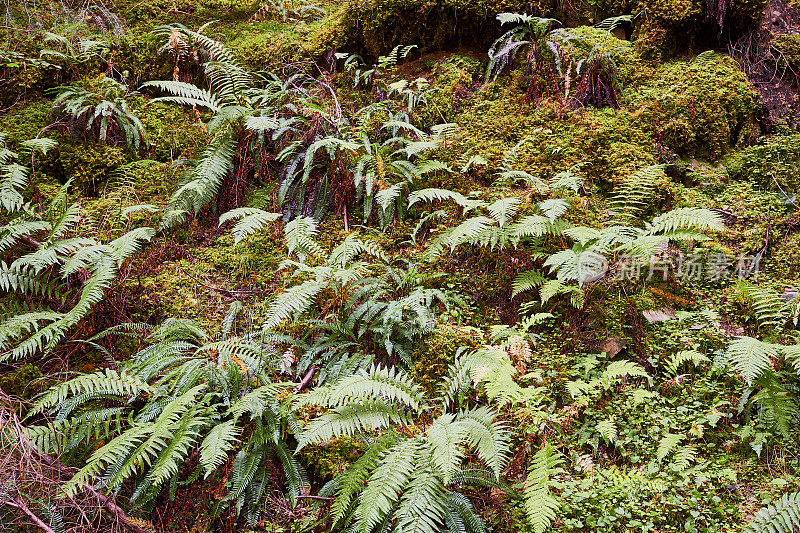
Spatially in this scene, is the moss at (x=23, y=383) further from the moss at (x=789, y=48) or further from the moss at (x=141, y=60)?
the moss at (x=789, y=48)

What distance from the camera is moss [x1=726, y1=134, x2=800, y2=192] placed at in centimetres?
479

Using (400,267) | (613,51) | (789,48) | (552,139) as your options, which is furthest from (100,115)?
(789,48)

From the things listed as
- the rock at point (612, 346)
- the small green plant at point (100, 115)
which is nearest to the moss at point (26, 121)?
the small green plant at point (100, 115)

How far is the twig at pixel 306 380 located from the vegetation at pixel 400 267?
0.07 ft

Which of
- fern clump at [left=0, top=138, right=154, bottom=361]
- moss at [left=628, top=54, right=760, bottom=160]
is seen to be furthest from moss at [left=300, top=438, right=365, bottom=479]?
moss at [left=628, top=54, right=760, bottom=160]

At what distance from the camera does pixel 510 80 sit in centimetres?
593

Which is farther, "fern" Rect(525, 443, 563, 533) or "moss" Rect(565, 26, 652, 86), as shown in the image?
"moss" Rect(565, 26, 652, 86)

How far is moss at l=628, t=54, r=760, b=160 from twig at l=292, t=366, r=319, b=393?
13.2 feet

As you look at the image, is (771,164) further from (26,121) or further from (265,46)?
(26,121)

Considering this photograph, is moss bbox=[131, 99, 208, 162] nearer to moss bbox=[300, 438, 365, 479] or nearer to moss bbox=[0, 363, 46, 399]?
moss bbox=[0, 363, 46, 399]

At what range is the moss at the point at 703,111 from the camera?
5.20 meters

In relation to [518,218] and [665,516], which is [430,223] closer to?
[518,218]

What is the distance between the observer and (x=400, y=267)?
4.82 m

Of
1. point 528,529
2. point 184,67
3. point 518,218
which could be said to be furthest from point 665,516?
point 184,67
